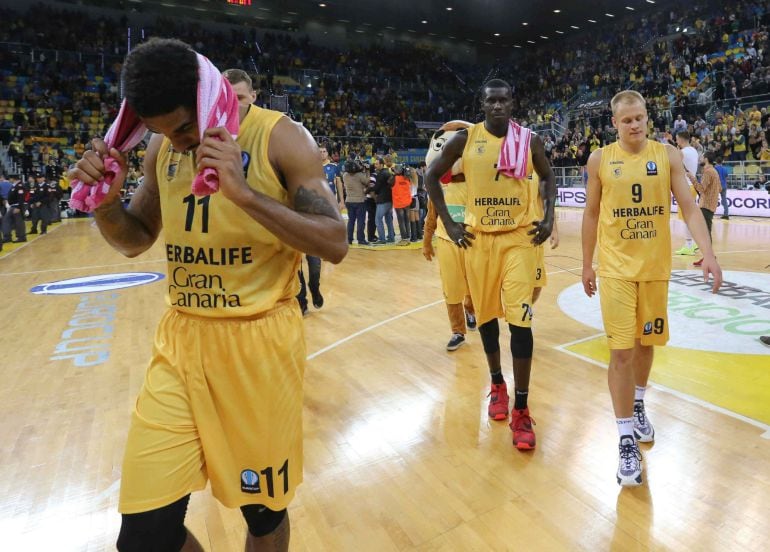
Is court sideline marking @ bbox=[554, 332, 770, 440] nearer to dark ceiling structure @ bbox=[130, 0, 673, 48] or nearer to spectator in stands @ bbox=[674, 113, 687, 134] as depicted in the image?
spectator in stands @ bbox=[674, 113, 687, 134]

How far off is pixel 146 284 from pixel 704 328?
700 centimetres

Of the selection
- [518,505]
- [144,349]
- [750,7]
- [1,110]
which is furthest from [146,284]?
[750,7]

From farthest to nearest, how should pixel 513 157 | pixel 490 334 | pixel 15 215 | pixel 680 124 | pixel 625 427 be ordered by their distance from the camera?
pixel 680 124 < pixel 15 215 < pixel 490 334 < pixel 513 157 < pixel 625 427

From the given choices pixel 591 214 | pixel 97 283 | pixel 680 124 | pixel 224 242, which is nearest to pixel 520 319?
pixel 591 214

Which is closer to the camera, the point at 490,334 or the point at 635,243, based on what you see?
the point at 635,243

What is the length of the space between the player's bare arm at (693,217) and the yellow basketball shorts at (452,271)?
1659mm

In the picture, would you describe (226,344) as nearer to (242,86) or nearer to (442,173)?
(242,86)

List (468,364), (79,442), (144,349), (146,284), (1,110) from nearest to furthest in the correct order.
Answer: (79,442), (468,364), (144,349), (146,284), (1,110)

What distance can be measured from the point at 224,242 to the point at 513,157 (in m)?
2.21

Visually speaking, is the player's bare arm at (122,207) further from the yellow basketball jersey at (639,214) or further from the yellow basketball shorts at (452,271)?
the yellow basketball shorts at (452,271)

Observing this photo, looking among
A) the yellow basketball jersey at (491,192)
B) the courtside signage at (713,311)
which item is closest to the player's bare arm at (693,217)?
the yellow basketball jersey at (491,192)

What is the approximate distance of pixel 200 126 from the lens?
4.25 feet

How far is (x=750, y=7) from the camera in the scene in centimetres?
2197

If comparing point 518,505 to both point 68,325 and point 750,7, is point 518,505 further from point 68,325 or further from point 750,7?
point 750,7
